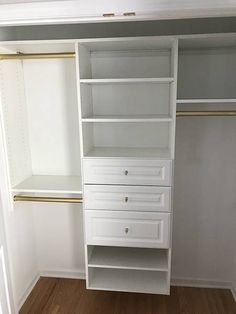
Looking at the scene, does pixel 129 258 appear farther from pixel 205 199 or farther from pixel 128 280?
pixel 205 199

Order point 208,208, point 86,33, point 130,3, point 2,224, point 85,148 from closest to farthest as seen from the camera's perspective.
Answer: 1. point 130,3
2. point 2,224
3. point 85,148
4. point 86,33
5. point 208,208

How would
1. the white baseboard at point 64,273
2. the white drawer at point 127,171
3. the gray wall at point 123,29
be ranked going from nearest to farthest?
the white drawer at point 127,171 < the gray wall at point 123,29 < the white baseboard at point 64,273

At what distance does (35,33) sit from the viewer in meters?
2.11

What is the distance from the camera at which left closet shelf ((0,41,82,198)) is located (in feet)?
6.61

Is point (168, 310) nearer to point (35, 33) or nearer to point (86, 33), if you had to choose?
point (86, 33)

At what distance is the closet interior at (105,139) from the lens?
72.9 inches

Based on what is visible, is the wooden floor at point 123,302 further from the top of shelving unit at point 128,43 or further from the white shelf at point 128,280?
the top of shelving unit at point 128,43

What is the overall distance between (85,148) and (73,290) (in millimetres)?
1312

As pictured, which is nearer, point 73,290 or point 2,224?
point 2,224

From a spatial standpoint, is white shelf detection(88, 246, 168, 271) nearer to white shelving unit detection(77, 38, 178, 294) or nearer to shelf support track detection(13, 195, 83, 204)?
white shelving unit detection(77, 38, 178, 294)

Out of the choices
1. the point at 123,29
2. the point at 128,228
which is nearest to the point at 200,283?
the point at 128,228

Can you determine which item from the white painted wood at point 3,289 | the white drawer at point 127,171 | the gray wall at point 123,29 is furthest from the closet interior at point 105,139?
the white painted wood at point 3,289

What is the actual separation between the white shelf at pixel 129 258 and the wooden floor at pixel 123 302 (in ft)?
1.37

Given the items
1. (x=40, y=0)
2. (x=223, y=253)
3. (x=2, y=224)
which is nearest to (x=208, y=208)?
(x=223, y=253)
